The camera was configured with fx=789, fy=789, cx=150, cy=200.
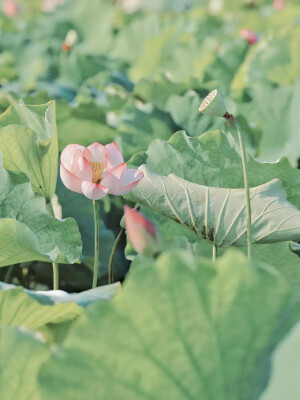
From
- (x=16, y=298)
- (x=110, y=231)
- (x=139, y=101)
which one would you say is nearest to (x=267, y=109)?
(x=139, y=101)

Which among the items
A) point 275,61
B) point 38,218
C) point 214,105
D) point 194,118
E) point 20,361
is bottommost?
point 275,61

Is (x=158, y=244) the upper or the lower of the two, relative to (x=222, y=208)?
upper

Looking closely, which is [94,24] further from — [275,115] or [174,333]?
[174,333]

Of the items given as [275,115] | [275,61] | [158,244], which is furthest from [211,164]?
[275,61]

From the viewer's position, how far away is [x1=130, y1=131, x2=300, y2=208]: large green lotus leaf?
1.24m

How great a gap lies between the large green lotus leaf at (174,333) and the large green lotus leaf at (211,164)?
518 mm

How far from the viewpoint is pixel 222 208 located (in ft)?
3.73

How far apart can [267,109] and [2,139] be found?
87 cm

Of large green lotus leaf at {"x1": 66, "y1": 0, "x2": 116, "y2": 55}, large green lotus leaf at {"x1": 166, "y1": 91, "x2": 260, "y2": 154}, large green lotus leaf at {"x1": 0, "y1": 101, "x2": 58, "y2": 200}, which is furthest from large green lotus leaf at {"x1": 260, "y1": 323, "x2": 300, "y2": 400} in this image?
large green lotus leaf at {"x1": 66, "y1": 0, "x2": 116, "y2": 55}

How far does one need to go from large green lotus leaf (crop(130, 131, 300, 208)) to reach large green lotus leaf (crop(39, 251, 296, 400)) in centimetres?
52

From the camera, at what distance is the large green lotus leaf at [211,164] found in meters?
1.24

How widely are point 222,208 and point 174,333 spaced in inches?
17.1

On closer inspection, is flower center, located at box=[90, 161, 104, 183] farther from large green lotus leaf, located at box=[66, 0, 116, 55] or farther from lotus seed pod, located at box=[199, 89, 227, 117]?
large green lotus leaf, located at box=[66, 0, 116, 55]

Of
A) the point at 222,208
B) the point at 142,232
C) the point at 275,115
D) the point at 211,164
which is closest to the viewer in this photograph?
the point at 142,232
